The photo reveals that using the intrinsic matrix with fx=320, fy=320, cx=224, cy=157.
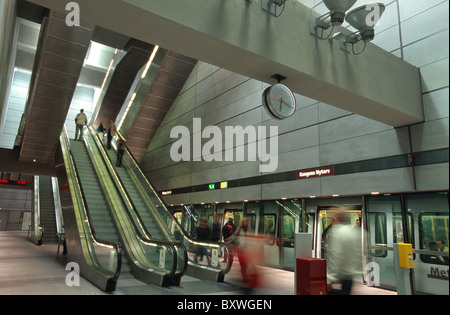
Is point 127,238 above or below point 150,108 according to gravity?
below

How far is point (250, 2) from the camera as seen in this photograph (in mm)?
4195

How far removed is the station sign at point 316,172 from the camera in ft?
25.3

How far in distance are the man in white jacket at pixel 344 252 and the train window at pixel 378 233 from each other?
3141 millimetres

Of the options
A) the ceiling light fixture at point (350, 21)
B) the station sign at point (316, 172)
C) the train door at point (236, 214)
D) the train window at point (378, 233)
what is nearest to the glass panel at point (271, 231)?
the train door at point (236, 214)

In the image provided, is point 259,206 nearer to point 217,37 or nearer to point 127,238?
point 127,238

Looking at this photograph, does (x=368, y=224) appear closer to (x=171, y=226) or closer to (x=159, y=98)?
(x=171, y=226)

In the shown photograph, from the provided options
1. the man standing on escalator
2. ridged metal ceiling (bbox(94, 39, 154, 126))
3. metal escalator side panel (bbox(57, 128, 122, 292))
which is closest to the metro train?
metal escalator side panel (bbox(57, 128, 122, 292))

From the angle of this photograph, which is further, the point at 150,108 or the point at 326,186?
the point at 150,108

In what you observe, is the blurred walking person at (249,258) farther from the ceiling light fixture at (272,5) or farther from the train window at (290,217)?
the train window at (290,217)

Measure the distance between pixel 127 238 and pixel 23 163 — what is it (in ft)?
38.4

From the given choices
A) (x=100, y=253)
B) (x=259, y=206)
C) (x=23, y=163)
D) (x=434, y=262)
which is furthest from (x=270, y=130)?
(x=23, y=163)

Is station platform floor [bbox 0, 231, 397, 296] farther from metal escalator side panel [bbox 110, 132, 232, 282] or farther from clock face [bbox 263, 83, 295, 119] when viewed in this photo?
clock face [bbox 263, 83, 295, 119]
